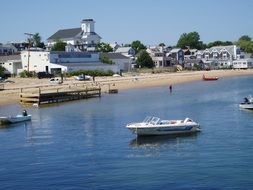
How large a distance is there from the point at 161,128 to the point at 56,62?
85.1 metres

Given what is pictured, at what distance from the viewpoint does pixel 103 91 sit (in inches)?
3605

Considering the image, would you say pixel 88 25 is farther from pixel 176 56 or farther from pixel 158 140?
pixel 158 140

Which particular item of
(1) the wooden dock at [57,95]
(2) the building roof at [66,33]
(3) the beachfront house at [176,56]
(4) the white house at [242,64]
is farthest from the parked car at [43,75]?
(4) the white house at [242,64]

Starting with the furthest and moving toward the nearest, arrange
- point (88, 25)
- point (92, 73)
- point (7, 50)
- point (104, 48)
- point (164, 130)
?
point (88, 25)
point (104, 48)
point (7, 50)
point (92, 73)
point (164, 130)

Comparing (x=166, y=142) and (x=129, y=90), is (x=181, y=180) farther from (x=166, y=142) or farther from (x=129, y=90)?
(x=129, y=90)

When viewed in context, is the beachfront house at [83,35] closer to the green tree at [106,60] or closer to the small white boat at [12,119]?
the green tree at [106,60]

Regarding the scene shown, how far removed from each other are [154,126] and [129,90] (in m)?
57.0

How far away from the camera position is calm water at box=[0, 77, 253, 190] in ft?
88.4

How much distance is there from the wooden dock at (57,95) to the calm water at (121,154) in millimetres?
15257

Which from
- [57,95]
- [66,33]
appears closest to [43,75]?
[57,95]

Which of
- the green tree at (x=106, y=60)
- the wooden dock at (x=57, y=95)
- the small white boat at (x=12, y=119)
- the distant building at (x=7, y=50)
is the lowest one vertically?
the small white boat at (x=12, y=119)

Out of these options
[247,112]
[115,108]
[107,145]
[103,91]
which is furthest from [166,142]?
[103,91]

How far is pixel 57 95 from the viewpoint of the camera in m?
75.8

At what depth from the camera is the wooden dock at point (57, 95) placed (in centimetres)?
7288
